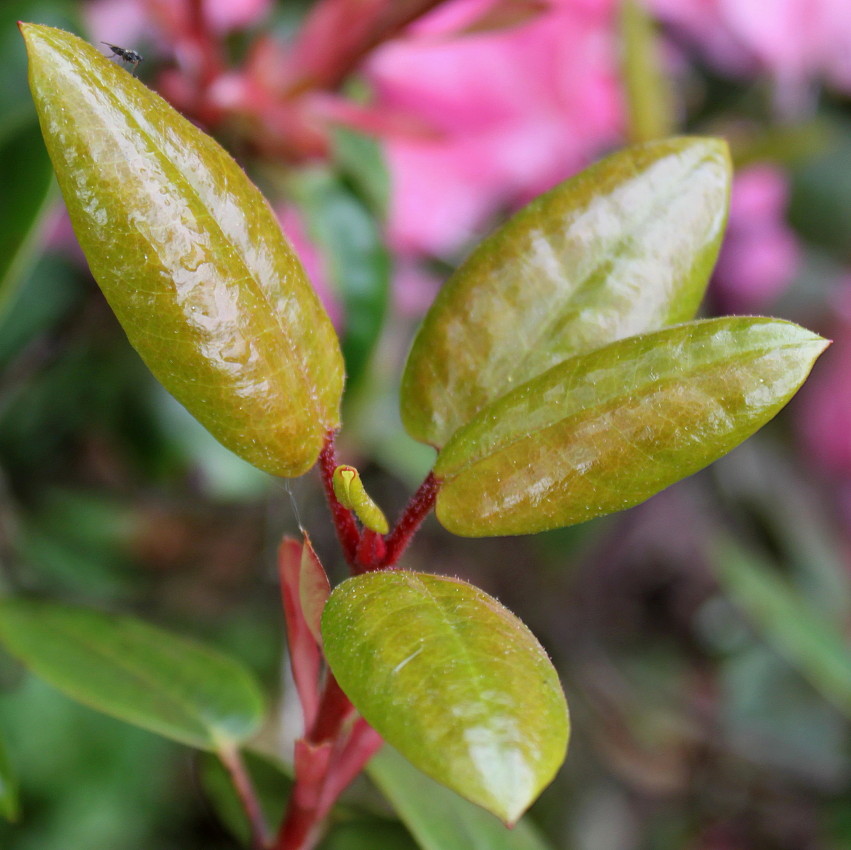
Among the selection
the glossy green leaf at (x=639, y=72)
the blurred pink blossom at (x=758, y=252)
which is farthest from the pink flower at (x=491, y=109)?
the blurred pink blossom at (x=758, y=252)

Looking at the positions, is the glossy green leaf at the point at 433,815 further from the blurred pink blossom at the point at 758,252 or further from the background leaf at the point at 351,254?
the blurred pink blossom at the point at 758,252

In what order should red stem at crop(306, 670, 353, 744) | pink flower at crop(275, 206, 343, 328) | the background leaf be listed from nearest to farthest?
red stem at crop(306, 670, 353, 744)
the background leaf
pink flower at crop(275, 206, 343, 328)

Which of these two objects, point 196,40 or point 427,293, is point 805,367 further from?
point 427,293

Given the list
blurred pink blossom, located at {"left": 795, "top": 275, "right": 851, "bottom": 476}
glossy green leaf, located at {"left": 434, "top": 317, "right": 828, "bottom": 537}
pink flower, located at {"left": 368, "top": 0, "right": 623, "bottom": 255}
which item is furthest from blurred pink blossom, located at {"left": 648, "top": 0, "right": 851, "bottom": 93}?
glossy green leaf, located at {"left": 434, "top": 317, "right": 828, "bottom": 537}

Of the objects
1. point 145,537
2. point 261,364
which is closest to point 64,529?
point 145,537

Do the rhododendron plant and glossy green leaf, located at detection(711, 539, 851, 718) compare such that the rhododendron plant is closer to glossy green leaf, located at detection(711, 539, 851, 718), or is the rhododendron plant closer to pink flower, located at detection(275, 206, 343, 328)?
pink flower, located at detection(275, 206, 343, 328)

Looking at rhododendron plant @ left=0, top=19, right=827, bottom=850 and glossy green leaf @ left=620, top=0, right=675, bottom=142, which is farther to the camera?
glossy green leaf @ left=620, top=0, right=675, bottom=142

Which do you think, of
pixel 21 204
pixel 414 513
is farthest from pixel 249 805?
pixel 21 204
